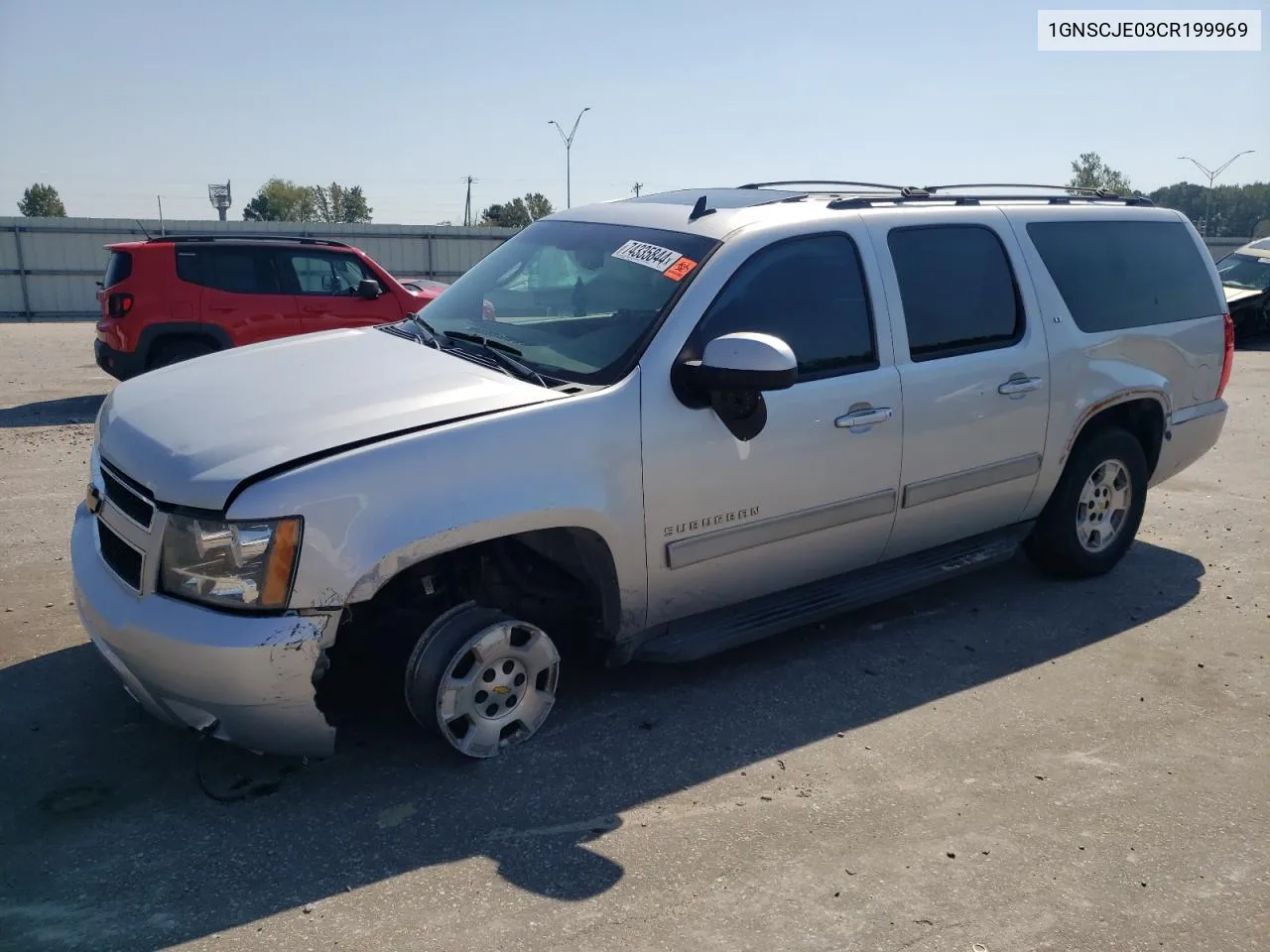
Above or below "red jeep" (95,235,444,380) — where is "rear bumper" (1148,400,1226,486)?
below

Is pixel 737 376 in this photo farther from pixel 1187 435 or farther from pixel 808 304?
pixel 1187 435

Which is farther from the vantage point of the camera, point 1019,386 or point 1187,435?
point 1187,435

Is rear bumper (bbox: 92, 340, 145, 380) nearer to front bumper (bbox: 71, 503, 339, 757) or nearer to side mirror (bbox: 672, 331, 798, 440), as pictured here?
front bumper (bbox: 71, 503, 339, 757)

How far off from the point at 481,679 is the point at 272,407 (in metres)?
1.12

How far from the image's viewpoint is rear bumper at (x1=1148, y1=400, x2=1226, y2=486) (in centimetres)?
572

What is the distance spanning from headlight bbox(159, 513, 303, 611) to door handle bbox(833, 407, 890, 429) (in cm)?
212

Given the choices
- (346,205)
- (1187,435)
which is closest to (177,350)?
(1187,435)

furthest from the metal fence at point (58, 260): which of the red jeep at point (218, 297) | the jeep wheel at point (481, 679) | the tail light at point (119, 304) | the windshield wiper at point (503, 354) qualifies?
the jeep wheel at point (481, 679)

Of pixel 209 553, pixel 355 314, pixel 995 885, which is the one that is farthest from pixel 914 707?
pixel 355 314

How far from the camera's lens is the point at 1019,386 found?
189 inches

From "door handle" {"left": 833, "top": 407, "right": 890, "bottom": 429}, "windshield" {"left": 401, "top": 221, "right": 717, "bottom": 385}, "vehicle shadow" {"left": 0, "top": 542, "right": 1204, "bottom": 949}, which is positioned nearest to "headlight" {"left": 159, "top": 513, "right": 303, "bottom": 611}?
"vehicle shadow" {"left": 0, "top": 542, "right": 1204, "bottom": 949}

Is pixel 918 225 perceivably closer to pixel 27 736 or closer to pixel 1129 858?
pixel 1129 858

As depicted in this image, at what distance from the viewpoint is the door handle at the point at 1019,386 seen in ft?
15.6

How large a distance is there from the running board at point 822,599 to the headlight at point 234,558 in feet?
4.53
